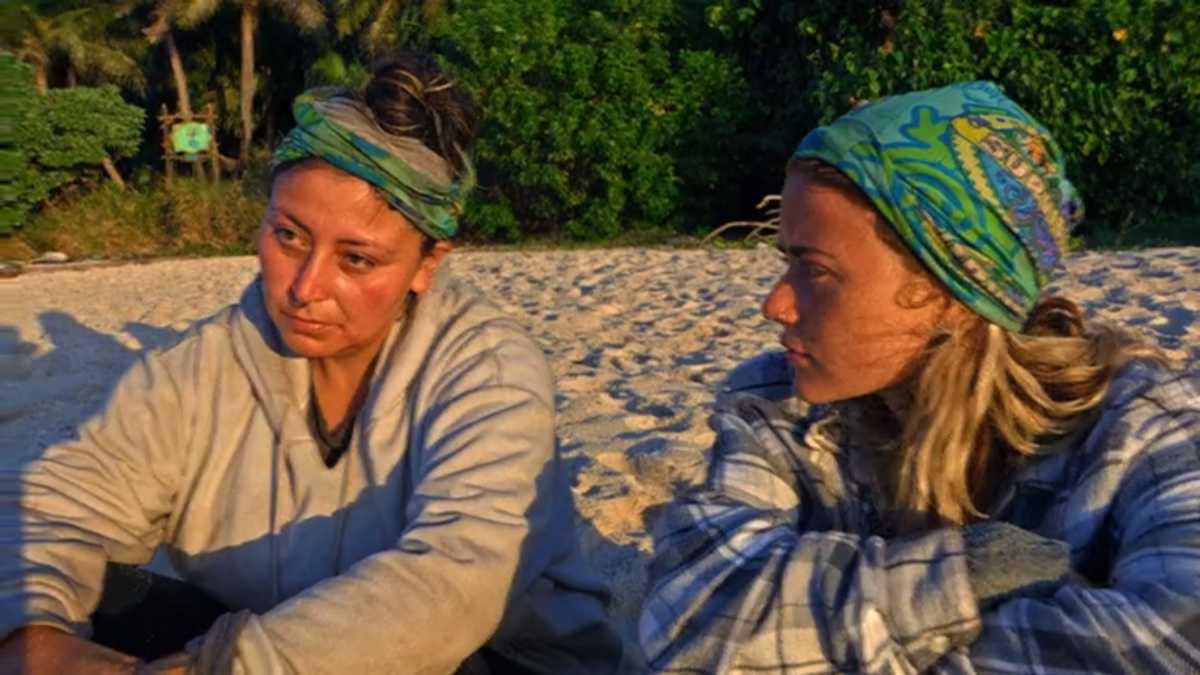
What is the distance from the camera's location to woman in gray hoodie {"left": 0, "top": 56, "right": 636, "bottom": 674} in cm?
202

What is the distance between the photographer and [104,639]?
2215 mm

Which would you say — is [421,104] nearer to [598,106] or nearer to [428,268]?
[428,268]

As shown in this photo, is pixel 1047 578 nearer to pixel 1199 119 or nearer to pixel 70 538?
pixel 70 538

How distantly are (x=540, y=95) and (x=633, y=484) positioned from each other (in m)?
12.8

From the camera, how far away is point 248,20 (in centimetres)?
2781

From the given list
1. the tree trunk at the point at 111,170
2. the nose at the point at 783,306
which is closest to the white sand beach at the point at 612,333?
the nose at the point at 783,306

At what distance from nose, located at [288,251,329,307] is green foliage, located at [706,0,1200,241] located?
11468 mm

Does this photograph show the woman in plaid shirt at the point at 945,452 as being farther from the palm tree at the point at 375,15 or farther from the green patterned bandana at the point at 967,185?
the palm tree at the point at 375,15

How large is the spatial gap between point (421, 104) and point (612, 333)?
5.34 m

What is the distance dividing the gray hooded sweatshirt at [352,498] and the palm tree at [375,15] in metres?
24.8

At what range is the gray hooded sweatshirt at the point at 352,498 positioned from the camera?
196cm

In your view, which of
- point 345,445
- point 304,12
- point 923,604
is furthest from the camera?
point 304,12

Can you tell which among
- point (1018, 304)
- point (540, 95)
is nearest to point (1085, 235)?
point (540, 95)

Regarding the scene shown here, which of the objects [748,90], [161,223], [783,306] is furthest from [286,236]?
[161,223]
